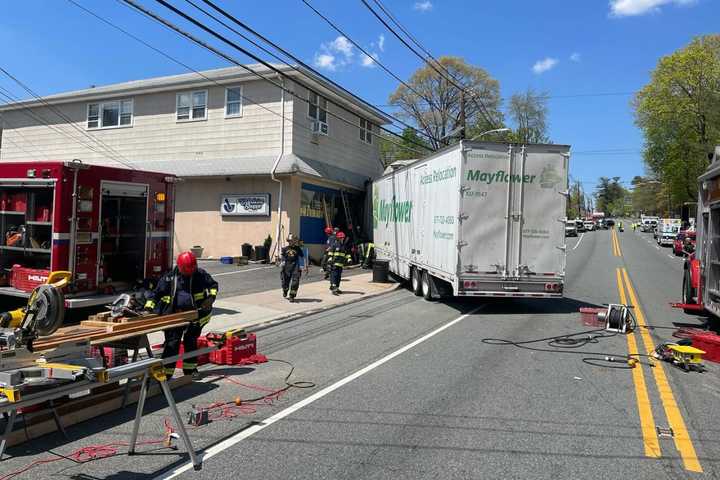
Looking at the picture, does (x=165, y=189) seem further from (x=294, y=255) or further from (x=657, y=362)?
(x=657, y=362)

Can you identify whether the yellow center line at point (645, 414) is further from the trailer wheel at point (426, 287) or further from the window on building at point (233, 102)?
the window on building at point (233, 102)

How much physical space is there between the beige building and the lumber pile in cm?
1513

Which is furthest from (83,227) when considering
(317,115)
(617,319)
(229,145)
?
(317,115)

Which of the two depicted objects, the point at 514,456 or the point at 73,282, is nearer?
the point at 514,456

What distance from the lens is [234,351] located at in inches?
304

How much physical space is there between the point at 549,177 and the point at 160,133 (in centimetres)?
1831

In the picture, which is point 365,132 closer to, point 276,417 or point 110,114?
point 110,114

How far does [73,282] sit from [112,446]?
5.35 meters

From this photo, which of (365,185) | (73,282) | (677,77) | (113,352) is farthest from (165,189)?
(677,77)

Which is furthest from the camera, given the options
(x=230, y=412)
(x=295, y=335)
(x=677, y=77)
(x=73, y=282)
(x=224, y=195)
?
(x=677, y=77)

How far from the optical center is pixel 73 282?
9344 millimetres

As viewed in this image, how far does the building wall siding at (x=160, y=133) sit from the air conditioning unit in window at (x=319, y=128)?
6.33 feet

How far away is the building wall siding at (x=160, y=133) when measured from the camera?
22.9m

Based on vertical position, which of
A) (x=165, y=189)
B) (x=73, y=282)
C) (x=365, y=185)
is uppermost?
(x=365, y=185)
